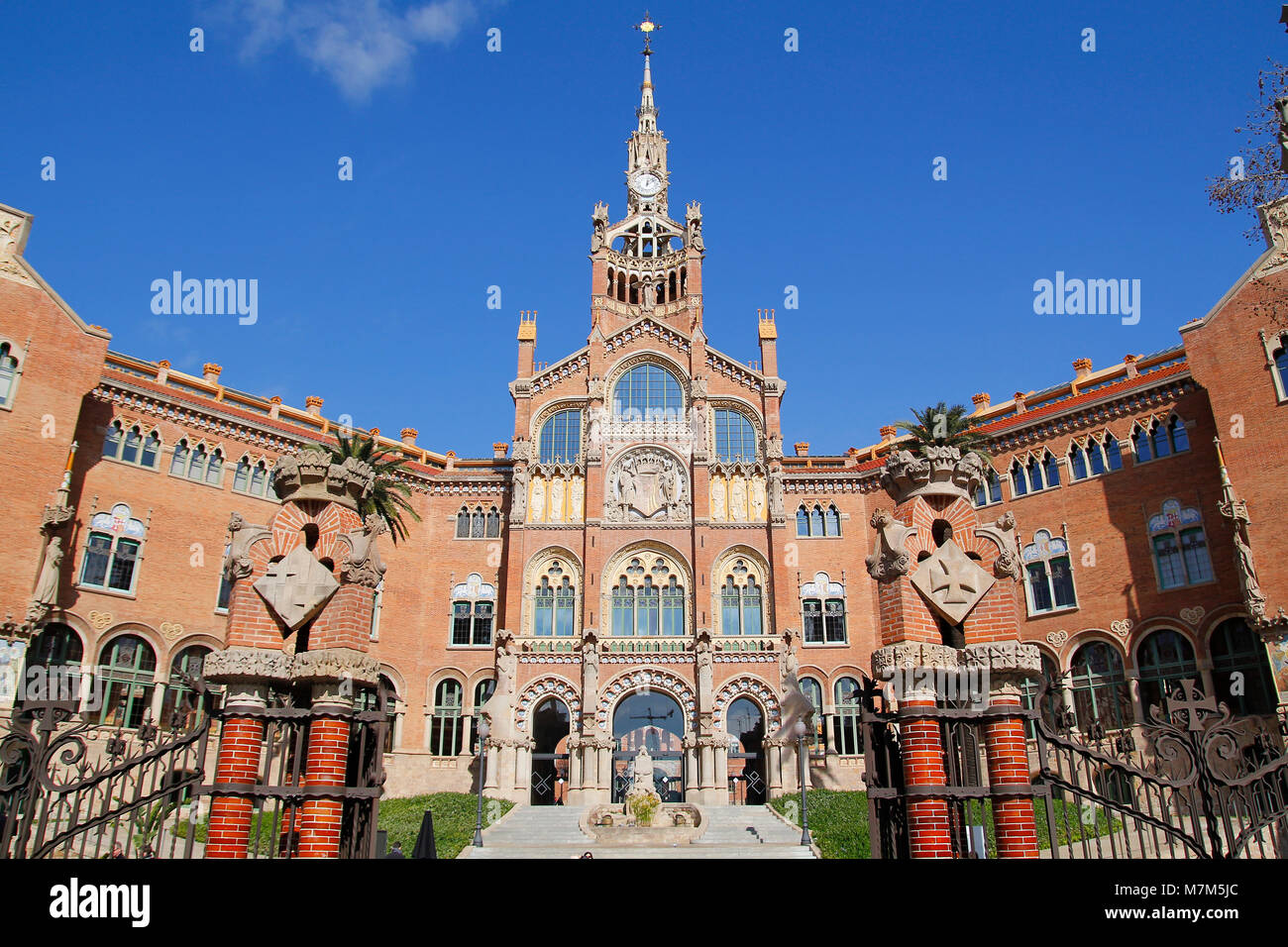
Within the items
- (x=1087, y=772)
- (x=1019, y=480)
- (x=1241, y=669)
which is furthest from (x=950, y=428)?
(x=1087, y=772)

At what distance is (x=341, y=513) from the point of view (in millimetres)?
11516

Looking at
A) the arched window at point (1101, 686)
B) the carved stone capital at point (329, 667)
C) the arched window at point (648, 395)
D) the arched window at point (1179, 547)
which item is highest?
the arched window at point (648, 395)

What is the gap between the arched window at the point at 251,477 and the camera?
124ft

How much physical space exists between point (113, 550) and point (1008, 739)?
32891mm

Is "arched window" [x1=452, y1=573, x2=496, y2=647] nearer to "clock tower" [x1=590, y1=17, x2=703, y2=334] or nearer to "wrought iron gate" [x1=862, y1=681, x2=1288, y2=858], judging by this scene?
"clock tower" [x1=590, y1=17, x2=703, y2=334]

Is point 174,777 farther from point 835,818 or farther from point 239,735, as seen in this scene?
point 835,818

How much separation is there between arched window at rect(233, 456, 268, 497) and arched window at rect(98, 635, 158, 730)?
731 cm

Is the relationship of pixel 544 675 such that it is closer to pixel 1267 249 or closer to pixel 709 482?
pixel 709 482

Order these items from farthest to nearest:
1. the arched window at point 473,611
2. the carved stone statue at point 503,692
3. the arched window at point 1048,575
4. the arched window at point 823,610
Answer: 1. the arched window at point 473,611
2. the arched window at point 823,610
3. the carved stone statue at point 503,692
4. the arched window at point 1048,575

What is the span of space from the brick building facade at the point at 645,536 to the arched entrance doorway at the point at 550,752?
122 millimetres

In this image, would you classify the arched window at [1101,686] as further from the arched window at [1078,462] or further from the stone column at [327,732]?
the stone column at [327,732]

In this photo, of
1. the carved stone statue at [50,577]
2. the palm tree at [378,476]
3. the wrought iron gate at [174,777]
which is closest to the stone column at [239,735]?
the wrought iron gate at [174,777]

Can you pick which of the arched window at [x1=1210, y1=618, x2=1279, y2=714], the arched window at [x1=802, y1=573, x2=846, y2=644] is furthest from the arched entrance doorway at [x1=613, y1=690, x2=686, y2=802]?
the arched window at [x1=1210, y1=618, x2=1279, y2=714]
